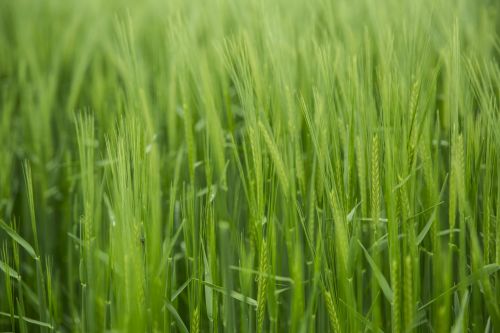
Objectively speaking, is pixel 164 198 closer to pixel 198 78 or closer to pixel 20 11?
pixel 198 78

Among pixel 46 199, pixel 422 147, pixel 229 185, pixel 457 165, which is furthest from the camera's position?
pixel 46 199

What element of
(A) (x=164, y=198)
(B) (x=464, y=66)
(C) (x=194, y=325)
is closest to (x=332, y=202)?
(C) (x=194, y=325)

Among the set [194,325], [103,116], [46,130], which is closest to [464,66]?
[194,325]

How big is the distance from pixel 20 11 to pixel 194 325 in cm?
129

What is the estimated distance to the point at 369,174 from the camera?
0.67m

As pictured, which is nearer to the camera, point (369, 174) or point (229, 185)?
point (369, 174)

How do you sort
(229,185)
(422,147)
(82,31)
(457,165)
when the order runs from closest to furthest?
(457,165)
(422,147)
(229,185)
(82,31)

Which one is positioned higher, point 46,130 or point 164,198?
point 46,130

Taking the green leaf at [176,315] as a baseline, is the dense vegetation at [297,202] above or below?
above

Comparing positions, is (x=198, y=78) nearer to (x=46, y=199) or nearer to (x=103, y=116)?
(x=103, y=116)

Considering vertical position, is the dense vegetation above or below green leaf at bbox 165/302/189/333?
above

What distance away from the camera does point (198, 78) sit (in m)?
0.85

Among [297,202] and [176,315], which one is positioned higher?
[297,202]

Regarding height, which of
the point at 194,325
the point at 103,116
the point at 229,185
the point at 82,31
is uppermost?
the point at 82,31
